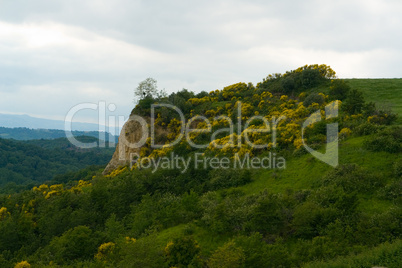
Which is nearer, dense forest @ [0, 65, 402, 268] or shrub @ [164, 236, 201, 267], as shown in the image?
dense forest @ [0, 65, 402, 268]

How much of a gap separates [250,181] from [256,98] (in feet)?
65.6

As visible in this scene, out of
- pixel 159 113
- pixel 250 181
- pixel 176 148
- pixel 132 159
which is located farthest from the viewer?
pixel 159 113

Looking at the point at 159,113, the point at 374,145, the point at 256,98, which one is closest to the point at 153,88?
the point at 159,113

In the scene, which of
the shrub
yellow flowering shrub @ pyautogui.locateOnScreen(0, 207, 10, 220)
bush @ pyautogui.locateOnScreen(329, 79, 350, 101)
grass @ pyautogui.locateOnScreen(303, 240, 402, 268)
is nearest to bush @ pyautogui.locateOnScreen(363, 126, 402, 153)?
grass @ pyautogui.locateOnScreen(303, 240, 402, 268)

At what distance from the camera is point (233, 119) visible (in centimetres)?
4066

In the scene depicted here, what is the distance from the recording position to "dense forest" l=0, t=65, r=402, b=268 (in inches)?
590

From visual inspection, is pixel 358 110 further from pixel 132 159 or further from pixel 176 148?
pixel 132 159

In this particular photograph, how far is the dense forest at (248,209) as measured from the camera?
15.0 m

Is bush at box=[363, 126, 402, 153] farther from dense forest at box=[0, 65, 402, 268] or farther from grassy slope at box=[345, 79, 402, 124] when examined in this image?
grassy slope at box=[345, 79, 402, 124]

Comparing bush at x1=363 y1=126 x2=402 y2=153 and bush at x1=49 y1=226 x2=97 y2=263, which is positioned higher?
bush at x1=363 y1=126 x2=402 y2=153

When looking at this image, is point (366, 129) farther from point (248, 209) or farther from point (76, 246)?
point (76, 246)

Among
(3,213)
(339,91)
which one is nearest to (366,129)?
(339,91)

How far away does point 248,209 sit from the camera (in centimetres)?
1961

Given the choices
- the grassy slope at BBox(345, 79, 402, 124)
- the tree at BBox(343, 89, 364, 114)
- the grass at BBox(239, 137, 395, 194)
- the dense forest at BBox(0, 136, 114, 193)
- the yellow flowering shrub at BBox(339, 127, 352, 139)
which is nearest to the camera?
the grass at BBox(239, 137, 395, 194)
